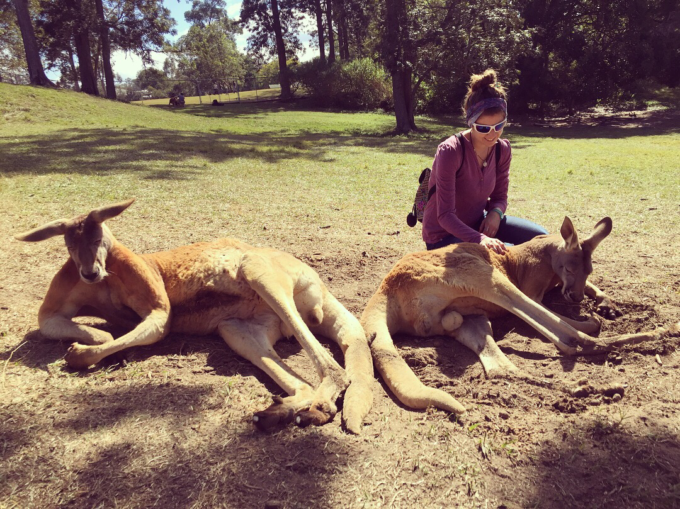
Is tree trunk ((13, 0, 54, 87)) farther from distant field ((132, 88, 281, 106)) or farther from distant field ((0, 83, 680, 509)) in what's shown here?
distant field ((132, 88, 281, 106))

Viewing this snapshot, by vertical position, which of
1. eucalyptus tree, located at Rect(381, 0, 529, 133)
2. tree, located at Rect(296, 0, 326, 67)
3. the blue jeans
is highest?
tree, located at Rect(296, 0, 326, 67)

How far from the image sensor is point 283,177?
959 cm

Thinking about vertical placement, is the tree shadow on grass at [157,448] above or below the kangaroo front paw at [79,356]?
below

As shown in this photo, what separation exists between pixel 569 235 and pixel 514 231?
38.1 inches

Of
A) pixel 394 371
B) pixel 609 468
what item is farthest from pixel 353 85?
pixel 609 468

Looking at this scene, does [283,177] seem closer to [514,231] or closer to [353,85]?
[514,231]

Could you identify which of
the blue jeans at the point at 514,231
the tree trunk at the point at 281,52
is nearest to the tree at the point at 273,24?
the tree trunk at the point at 281,52

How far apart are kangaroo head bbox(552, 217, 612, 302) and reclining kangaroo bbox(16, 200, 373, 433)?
1.73 metres

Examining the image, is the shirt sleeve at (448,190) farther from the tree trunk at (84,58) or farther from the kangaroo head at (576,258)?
the tree trunk at (84,58)

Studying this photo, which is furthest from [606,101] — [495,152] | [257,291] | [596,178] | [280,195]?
[257,291]

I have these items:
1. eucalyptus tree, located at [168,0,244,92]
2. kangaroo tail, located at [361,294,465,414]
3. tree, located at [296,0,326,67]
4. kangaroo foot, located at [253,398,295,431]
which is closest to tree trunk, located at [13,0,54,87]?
tree, located at [296,0,326,67]

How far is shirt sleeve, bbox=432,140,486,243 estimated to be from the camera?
403 cm

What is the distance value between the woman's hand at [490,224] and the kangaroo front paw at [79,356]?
129 inches

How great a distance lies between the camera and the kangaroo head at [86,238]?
3.01 m
